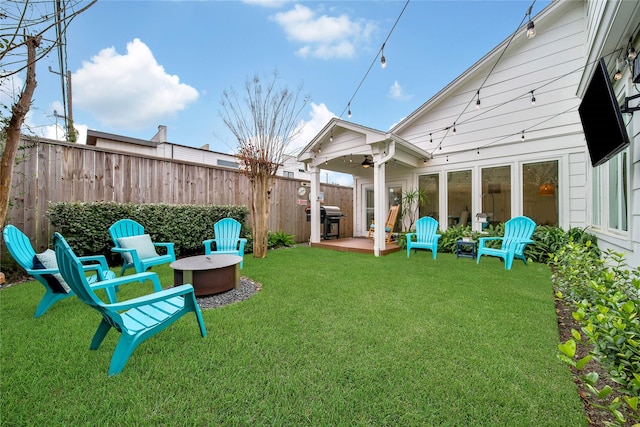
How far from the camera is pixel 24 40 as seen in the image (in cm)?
141

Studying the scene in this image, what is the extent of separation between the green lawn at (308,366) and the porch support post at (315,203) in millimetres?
4191

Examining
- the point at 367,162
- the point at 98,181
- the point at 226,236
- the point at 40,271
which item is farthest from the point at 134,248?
the point at 367,162

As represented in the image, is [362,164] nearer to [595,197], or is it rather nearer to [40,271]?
[595,197]

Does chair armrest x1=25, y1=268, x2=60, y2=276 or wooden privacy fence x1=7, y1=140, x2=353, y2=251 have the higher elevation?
wooden privacy fence x1=7, y1=140, x2=353, y2=251

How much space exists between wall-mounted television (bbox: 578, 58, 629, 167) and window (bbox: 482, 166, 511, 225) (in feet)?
11.0

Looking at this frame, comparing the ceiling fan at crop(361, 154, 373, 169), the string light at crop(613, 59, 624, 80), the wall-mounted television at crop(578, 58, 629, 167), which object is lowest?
the wall-mounted television at crop(578, 58, 629, 167)

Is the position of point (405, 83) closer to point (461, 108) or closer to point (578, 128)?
point (461, 108)

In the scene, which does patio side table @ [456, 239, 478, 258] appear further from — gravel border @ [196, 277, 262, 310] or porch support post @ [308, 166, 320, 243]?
gravel border @ [196, 277, 262, 310]

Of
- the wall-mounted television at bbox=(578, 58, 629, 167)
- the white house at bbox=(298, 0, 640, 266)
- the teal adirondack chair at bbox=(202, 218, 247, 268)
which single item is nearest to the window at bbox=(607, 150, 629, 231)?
the white house at bbox=(298, 0, 640, 266)

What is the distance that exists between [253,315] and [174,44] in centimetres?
661

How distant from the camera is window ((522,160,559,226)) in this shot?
5.54 m

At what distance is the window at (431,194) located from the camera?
23.6 ft

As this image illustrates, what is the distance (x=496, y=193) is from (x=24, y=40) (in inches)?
302

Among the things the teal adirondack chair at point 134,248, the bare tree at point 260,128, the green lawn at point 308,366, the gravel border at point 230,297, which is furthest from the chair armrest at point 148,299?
the bare tree at point 260,128
